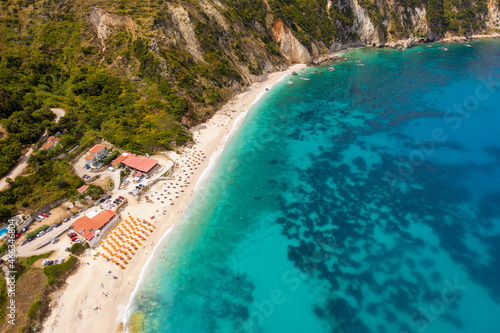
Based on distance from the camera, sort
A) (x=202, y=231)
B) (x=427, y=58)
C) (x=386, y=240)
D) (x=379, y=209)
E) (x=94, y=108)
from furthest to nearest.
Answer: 1. (x=427, y=58)
2. (x=94, y=108)
3. (x=379, y=209)
4. (x=202, y=231)
5. (x=386, y=240)

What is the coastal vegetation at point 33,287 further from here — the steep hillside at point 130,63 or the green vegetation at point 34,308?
the steep hillside at point 130,63

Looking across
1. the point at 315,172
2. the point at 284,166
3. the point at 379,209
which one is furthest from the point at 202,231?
the point at 379,209

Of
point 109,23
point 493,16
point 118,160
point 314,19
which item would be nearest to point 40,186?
point 118,160

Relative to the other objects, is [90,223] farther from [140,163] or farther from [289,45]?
[289,45]

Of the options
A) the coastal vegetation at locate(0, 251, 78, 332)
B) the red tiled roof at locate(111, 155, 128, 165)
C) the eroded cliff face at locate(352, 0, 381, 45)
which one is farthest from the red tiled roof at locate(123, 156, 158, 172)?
the eroded cliff face at locate(352, 0, 381, 45)

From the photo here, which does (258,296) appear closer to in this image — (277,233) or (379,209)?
(277,233)

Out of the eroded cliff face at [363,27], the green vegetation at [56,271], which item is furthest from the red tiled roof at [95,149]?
the eroded cliff face at [363,27]

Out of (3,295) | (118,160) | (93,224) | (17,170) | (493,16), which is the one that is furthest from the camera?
(493,16)
